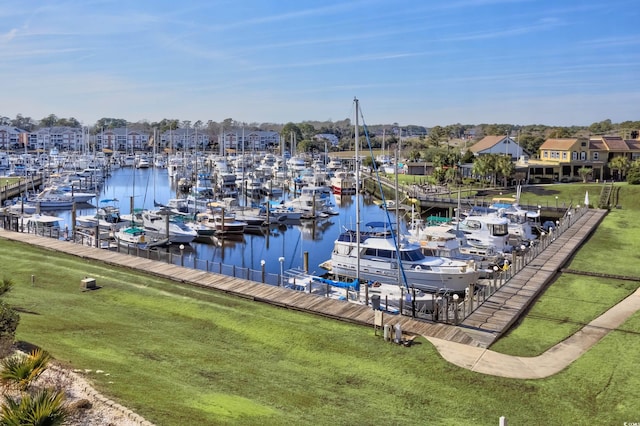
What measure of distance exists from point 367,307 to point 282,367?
7569mm

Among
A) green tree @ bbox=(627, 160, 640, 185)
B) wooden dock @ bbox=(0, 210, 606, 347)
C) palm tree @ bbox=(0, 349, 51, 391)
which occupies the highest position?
green tree @ bbox=(627, 160, 640, 185)

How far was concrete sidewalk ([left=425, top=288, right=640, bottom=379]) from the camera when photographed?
17325 mm

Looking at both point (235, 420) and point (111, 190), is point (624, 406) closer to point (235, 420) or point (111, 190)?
point (235, 420)

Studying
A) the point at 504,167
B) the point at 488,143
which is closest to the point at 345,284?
the point at 504,167

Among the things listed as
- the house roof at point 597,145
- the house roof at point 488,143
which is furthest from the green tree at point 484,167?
the house roof at point 488,143

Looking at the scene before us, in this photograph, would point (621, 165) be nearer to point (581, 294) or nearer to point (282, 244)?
→ point (282, 244)

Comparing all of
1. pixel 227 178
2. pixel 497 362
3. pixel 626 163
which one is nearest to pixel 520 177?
pixel 626 163

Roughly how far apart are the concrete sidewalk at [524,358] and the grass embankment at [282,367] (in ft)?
1.29

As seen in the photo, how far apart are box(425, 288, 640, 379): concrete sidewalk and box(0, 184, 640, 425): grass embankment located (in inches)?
15.5

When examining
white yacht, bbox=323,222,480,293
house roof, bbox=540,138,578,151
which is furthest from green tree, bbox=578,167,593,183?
white yacht, bbox=323,222,480,293

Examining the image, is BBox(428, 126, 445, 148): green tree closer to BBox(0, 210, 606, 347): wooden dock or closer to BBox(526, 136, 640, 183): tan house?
BBox(526, 136, 640, 183): tan house

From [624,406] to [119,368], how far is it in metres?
13.1

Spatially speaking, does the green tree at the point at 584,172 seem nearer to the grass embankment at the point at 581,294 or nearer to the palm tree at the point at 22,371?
the grass embankment at the point at 581,294

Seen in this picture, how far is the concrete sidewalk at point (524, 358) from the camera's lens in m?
17.3
